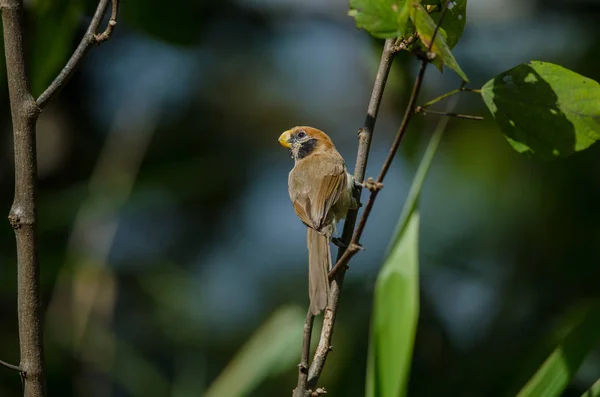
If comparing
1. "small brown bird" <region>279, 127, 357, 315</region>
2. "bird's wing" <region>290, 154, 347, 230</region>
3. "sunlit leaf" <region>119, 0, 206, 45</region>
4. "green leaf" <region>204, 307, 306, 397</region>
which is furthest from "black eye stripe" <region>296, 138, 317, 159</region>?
"green leaf" <region>204, 307, 306, 397</region>

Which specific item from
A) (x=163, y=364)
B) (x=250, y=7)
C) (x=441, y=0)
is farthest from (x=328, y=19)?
(x=441, y=0)

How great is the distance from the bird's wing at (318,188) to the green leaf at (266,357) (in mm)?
277

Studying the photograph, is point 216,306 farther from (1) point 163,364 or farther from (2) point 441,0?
(2) point 441,0

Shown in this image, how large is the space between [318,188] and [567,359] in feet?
2.79

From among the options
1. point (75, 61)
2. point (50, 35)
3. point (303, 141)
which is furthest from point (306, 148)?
point (75, 61)

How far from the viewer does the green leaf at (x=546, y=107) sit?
4.12 feet

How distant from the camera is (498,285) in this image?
3.40 m

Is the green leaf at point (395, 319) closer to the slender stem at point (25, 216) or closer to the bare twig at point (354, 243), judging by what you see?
the bare twig at point (354, 243)

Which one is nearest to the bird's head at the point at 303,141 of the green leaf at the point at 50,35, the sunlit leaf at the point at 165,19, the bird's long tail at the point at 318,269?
the sunlit leaf at the point at 165,19

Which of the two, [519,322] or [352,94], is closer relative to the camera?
[519,322]

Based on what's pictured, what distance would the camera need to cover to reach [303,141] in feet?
8.45

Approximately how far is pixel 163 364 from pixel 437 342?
5.58 feet

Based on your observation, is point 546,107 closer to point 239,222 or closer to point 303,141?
point 303,141

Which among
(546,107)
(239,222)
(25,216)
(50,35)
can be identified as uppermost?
(546,107)
